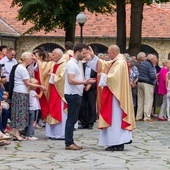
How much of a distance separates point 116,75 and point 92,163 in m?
2.30

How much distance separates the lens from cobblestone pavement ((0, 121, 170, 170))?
11.8 meters

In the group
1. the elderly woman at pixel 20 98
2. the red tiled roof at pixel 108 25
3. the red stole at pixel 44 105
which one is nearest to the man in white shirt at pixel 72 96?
the elderly woman at pixel 20 98

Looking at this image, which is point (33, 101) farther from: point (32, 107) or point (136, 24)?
point (136, 24)

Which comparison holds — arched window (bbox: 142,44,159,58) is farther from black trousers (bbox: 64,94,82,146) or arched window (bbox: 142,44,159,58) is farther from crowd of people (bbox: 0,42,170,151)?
black trousers (bbox: 64,94,82,146)

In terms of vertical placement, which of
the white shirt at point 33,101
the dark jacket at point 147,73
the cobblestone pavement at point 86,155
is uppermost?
the dark jacket at point 147,73

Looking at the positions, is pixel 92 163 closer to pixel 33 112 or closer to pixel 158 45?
pixel 33 112

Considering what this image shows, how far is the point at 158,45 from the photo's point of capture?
54.0m

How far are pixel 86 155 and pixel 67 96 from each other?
132 cm

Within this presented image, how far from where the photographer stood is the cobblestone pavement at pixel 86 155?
463 inches

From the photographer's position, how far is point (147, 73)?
71.8 ft

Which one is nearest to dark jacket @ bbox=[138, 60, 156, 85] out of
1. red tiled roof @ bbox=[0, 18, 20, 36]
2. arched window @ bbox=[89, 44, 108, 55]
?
red tiled roof @ bbox=[0, 18, 20, 36]

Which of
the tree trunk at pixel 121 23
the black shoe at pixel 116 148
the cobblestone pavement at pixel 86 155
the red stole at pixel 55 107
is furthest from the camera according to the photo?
the tree trunk at pixel 121 23

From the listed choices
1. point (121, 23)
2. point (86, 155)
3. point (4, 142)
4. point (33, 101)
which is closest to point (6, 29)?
point (121, 23)

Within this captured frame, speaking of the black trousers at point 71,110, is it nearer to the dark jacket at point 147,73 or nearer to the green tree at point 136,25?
the dark jacket at point 147,73
